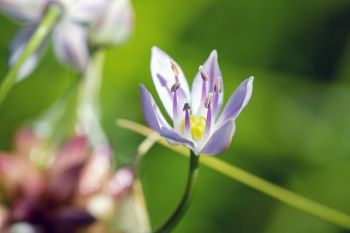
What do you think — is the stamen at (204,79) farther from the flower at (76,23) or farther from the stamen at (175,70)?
the flower at (76,23)

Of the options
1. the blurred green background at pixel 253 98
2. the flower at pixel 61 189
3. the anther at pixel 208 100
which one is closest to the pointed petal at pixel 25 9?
the flower at pixel 61 189

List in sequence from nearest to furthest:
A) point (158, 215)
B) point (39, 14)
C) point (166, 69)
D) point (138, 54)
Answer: point (166, 69) < point (39, 14) < point (158, 215) < point (138, 54)

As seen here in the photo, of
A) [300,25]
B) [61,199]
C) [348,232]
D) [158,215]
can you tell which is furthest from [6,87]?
[300,25]

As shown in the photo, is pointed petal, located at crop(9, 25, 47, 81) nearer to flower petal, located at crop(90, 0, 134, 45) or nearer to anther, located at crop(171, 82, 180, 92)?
flower petal, located at crop(90, 0, 134, 45)

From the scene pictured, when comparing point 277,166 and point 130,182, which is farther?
point 277,166

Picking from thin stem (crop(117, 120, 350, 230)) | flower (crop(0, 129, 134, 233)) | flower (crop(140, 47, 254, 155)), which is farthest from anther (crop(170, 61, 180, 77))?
thin stem (crop(117, 120, 350, 230))

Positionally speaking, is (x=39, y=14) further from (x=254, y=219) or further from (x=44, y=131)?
(x=254, y=219)
